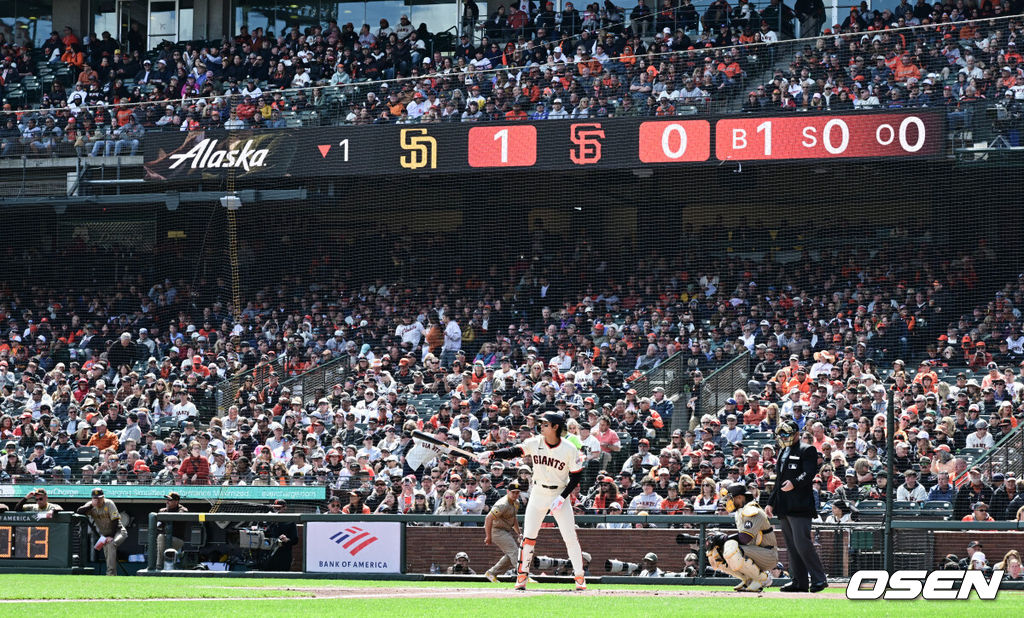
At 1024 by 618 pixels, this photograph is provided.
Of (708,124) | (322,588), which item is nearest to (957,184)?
(708,124)

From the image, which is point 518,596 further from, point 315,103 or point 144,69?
point 144,69

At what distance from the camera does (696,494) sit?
1583 cm

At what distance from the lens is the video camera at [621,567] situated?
540 inches

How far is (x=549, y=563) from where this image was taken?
1345 centimetres

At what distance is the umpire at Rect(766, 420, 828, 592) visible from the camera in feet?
34.7

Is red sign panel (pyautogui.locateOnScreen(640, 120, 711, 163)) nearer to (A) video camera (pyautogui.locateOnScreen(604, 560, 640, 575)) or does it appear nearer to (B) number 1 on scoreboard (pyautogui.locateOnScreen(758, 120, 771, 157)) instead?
(B) number 1 on scoreboard (pyautogui.locateOnScreen(758, 120, 771, 157))

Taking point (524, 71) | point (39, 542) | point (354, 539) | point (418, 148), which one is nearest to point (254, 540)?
point (354, 539)

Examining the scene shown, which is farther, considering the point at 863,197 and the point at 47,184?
the point at 47,184

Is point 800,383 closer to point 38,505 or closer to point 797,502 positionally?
point 797,502

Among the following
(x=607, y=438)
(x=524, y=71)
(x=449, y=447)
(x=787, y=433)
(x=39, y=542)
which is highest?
(x=524, y=71)

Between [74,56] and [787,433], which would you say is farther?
[74,56]

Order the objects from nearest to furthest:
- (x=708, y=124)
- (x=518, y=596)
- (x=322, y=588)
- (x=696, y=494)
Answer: (x=518, y=596), (x=322, y=588), (x=696, y=494), (x=708, y=124)

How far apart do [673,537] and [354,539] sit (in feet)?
10.6

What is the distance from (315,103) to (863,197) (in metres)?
9.59
